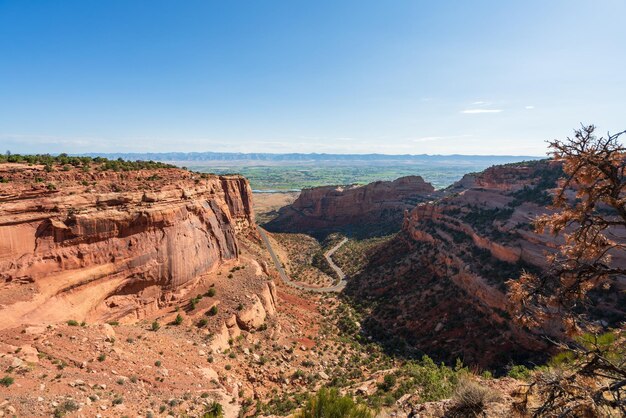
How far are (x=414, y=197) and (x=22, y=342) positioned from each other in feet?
341

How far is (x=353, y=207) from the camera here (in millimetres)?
114562

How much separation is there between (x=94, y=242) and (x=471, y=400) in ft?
83.6

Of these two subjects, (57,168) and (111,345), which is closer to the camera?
(111,345)

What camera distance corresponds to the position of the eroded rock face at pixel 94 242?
1988cm

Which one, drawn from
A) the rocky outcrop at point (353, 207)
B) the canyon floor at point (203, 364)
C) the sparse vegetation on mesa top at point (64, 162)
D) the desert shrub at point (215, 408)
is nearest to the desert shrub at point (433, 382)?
the canyon floor at point (203, 364)

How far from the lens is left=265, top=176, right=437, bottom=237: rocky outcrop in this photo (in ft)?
A: 347

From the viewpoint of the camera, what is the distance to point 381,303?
4619 cm

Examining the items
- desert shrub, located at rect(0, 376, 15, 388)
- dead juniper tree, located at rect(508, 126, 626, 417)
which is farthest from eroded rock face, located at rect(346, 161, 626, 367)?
desert shrub, located at rect(0, 376, 15, 388)

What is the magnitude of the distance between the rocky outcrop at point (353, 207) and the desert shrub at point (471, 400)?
88132 mm

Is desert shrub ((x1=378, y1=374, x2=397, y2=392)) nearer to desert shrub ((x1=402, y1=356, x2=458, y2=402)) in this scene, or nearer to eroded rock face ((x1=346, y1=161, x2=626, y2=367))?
desert shrub ((x1=402, y1=356, x2=458, y2=402))

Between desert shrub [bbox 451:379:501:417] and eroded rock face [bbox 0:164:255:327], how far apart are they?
22878 mm

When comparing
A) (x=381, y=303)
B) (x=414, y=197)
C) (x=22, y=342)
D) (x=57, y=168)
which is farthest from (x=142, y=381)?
(x=414, y=197)

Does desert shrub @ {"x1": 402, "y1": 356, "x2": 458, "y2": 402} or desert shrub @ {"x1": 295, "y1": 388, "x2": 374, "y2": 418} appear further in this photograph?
desert shrub @ {"x1": 402, "y1": 356, "x2": 458, "y2": 402}

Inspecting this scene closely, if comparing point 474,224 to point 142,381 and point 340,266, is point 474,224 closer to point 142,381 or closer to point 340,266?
point 340,266
